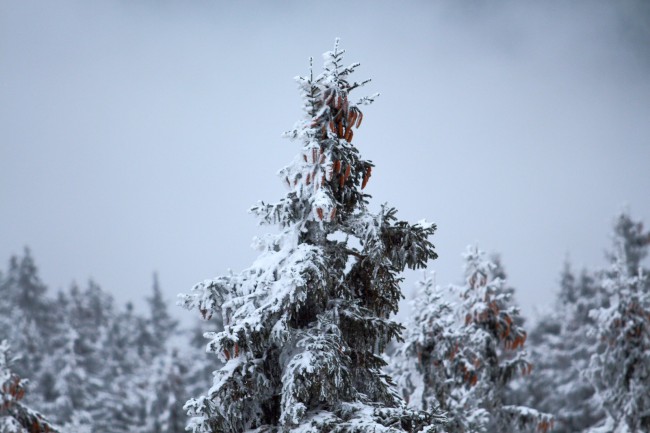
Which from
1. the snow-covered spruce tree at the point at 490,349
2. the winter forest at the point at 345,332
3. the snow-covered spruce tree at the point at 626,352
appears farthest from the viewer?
the snow-covered spruce tree at the point at 626,352

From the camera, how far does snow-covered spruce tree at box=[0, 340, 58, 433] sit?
1487 centimetres

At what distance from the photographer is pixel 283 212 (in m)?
10.6

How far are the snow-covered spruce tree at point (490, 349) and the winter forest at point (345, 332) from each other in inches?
1.6

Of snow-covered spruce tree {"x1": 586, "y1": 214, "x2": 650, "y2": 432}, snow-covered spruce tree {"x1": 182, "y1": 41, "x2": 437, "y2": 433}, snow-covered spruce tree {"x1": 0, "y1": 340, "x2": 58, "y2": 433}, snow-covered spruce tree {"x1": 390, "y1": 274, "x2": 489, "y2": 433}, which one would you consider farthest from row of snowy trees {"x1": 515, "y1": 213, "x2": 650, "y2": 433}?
snow-covered spruce tree {"x1": 0, "y1": 340, "x2": 58, "y2": 433}

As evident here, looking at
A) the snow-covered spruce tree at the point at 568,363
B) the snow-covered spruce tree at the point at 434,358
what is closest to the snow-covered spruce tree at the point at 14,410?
the snow-covered spruce tree at the point at 434,358

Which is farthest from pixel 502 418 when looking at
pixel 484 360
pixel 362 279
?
pixel 362 279

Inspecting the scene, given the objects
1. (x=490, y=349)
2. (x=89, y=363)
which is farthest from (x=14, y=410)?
(x=89, y=363)

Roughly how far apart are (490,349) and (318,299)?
10.5 m

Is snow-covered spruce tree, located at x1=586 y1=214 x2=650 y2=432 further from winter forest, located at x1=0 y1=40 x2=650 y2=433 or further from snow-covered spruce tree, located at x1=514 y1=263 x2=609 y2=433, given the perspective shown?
snow-covered spruce tree, located at x1=514 y1=263 x2=609 y2=433

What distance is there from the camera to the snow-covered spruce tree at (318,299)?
31.4ft

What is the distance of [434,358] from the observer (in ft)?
58.5

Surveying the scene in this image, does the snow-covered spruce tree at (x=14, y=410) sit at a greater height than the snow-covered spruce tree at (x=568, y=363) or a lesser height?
lesser

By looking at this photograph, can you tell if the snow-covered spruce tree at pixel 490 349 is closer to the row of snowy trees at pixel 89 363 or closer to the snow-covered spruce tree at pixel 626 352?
the snow-covered spruce tree at pixel 626 352

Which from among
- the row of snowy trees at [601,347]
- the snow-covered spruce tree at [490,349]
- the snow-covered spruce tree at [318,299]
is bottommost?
the snow-covered spruce tree at [318,299]
